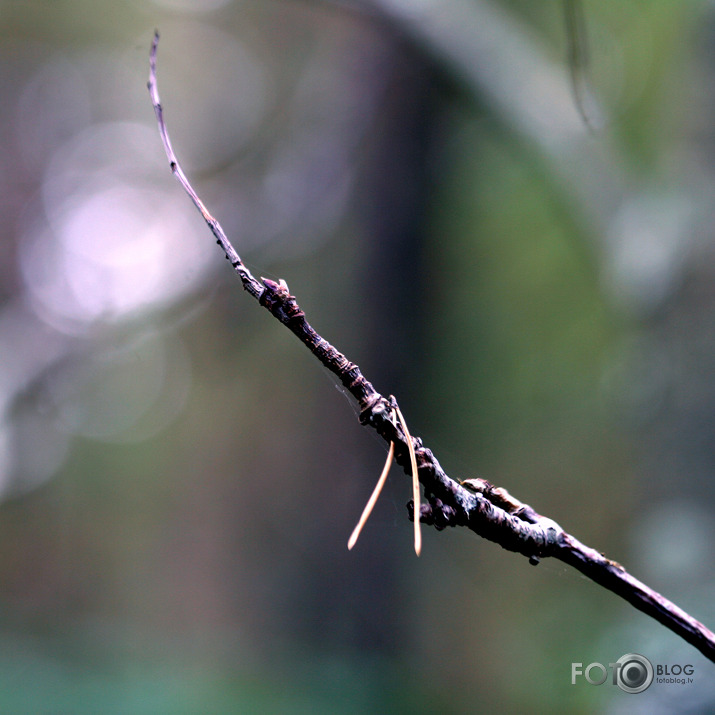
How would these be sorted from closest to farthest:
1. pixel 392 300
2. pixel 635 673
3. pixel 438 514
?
1. pixel 438 514
2. pixel 635 673
3. pixel 392 300

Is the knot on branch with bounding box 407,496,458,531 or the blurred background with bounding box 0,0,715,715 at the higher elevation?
the blurred background with bounding box 0,0,715,715

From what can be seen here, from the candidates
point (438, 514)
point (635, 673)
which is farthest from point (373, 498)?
point (635, 673)

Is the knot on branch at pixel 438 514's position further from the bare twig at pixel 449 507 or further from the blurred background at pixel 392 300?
the blurred background at pixel 392 300

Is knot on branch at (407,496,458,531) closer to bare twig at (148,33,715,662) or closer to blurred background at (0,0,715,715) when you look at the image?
bare twig at (148,33,715,662)

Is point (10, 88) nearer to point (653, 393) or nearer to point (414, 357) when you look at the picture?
point (414, 357)

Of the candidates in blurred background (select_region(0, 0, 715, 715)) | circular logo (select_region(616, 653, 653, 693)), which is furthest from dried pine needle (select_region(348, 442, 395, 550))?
blurred background (select_region(0, 0, 715, 715))

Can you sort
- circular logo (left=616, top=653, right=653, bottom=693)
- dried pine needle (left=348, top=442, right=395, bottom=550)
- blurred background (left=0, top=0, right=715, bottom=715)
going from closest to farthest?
dried pine needle (left=348, top=442, right=395, bottom=550)
circular logo (left=616, top=653, right=653, bottom=693)
blurred background (left=0, top=0, right=715, bottom=715)

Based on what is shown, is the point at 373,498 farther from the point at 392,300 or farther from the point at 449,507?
the point at 392,300

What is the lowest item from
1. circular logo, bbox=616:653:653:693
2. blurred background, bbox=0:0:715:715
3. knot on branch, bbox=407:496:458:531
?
knot on branch, bbox=407:496:458:531
